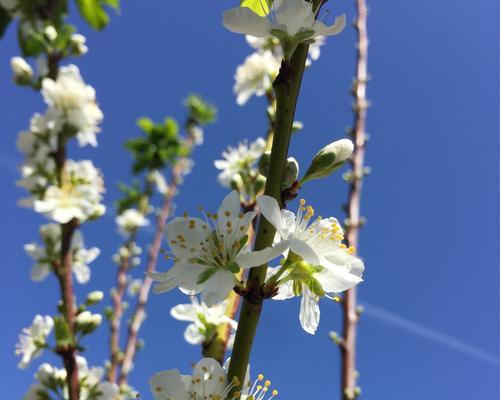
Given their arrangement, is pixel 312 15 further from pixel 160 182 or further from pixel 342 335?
pixel 160 182

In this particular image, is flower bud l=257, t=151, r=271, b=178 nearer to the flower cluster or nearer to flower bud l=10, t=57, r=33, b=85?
the flower cluster

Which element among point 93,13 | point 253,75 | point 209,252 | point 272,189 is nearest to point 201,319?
point 209,252

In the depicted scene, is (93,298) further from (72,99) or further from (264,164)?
(264,164)

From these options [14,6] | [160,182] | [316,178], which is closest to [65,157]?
[14,6]

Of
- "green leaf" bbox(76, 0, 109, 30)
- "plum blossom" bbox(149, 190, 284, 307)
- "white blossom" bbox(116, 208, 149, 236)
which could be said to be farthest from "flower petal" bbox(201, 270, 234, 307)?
"white blossom" bbox(116, 208, 149, 236)

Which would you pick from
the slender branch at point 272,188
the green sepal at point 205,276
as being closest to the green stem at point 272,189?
the slender branch at point 272,188

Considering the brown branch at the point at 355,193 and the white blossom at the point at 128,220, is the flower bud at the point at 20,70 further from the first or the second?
the white blossom at the point at 128,220
